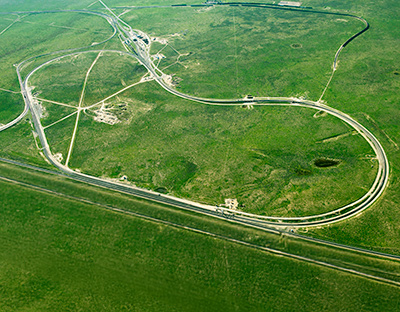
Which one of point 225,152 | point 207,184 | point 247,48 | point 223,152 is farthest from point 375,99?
point 207,184

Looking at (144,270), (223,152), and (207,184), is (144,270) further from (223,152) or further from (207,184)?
(223,152)

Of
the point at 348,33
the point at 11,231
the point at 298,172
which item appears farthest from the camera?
the point at 348,33

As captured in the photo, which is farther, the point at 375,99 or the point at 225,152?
the point at 375,99

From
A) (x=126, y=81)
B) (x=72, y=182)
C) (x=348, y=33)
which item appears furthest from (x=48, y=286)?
(x=348, y=33)

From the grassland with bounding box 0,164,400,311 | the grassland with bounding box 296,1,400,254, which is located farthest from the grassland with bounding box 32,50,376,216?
the grassland with bounding box 0,164,400,311

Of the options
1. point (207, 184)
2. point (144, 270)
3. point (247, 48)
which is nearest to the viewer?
point (144, 270)

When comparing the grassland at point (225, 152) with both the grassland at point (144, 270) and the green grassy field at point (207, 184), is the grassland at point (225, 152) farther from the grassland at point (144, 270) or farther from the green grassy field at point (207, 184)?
the grassland at point (144, 270)

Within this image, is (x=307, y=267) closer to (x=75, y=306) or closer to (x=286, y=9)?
(x=75, y=306)

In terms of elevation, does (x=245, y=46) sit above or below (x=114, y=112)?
above

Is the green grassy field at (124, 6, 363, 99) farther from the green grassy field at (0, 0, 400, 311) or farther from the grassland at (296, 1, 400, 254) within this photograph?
the grassland at (296, 1, 400, 254)
